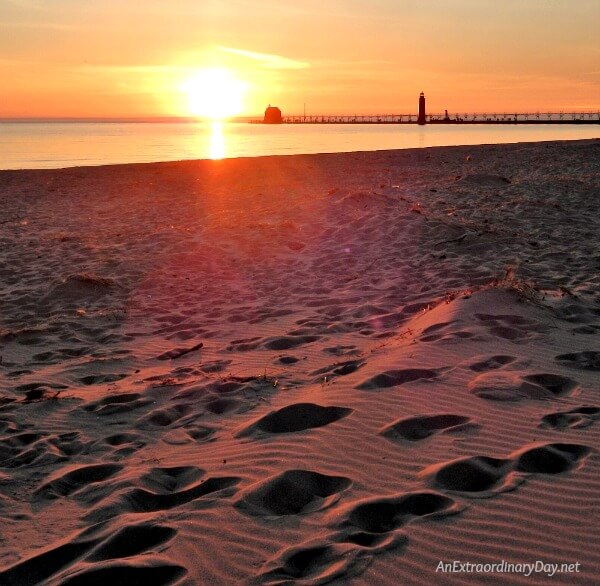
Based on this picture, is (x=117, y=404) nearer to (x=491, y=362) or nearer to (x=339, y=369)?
(x=339, y=369)

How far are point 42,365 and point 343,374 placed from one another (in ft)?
8.60

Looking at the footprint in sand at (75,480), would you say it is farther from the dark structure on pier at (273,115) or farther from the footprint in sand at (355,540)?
the dark structure on pier at (273,115)

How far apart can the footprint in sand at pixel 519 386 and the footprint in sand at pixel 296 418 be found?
3.14 feet

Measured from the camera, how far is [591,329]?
5621 millimetres

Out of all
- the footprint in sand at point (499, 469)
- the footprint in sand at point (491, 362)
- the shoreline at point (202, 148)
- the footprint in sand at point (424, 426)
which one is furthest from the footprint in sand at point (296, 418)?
the shoreline at point (202, 148)

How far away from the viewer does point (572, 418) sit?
3.94 meters

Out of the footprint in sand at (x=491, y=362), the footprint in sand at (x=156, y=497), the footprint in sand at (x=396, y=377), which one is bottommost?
the footprint in sand at (x=156, y=497)

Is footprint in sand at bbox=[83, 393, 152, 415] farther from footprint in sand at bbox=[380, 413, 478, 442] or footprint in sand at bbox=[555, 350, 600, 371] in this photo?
footprint in sand at bbox=[555, 350, 600, 371]

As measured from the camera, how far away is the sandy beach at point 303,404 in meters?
2.79

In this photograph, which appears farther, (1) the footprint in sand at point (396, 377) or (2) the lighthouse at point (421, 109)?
(2) the lighthouse at point (421, 109)

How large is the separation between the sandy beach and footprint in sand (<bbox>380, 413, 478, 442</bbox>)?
0.01 m

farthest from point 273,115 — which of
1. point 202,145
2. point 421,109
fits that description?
point 202,145

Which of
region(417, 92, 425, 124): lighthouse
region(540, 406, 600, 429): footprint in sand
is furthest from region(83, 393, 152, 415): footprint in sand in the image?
region(417, 92, 425, 124): lighthouse

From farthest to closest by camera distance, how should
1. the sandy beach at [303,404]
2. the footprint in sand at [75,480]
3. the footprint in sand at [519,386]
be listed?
1. the footprint in sand at [519,386]
2. the footprint in sand at [75,480]
3. the sandy beach at [303,404]
